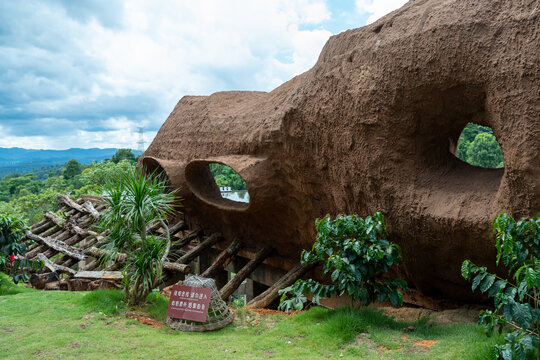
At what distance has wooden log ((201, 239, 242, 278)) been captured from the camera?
8195 mm

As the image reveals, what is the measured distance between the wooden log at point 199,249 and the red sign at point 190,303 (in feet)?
12.2

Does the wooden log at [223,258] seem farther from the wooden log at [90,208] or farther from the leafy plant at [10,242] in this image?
the wooden log at [90,208]

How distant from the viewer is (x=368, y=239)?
473 cm

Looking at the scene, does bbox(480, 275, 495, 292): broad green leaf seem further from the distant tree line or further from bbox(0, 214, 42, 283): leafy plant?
bbox(0, 214, 42, 283): leafy plant

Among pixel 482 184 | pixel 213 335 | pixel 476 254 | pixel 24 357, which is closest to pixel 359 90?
pixel 482 184

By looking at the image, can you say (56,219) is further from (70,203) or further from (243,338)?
(243,338)

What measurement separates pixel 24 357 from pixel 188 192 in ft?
18.5

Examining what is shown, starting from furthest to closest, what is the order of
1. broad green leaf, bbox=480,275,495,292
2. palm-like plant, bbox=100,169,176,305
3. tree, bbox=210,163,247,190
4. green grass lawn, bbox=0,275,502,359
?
1. tree, bbox=210,163,247,190
2. palm-like plant, bbox=100,169,176,305
3. green grass lawn, bbox=0,275,502,359
4. broad green leaf, bbox=480,275,495,292

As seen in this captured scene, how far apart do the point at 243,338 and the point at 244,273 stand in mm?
3063

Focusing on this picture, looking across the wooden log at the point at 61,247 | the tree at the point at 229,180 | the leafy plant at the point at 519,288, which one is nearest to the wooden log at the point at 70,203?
the wooden log at the point at 61,247

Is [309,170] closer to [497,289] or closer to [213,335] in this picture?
[213,335]

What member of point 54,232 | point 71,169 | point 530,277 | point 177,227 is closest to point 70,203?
point 54,232

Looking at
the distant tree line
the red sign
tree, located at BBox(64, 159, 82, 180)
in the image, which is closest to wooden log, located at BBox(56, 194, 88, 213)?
the distant tree line

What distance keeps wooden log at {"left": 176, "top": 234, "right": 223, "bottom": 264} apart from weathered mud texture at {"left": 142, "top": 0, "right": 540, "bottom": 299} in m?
2.48
